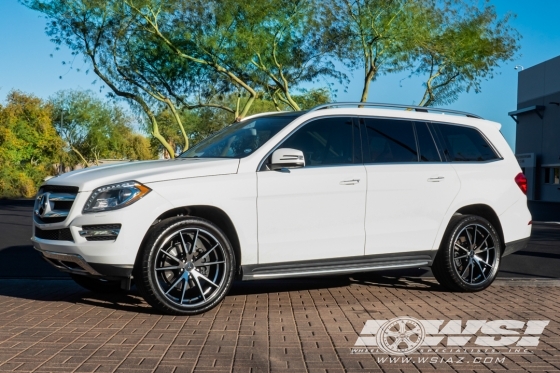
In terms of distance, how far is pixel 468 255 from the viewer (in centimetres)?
852

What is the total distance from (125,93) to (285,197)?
110ft

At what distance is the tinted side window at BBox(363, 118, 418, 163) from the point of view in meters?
8.04

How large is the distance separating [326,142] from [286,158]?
0.81 m

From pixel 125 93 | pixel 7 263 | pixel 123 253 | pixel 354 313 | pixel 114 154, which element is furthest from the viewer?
pixel 114 154

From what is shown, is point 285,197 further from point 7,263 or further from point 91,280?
point 7,263

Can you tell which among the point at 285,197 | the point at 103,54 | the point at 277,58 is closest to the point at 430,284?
the point at 285,197

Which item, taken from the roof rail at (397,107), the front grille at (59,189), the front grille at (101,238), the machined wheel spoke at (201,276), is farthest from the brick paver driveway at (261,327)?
the roof rail at (397,107)

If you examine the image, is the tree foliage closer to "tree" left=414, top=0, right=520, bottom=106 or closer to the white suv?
"tree" left=414, top=0, right=520, bottom=106

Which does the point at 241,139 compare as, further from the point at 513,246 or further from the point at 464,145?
the point at 513,246

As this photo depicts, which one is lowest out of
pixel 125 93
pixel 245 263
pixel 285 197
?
pixel 245 263

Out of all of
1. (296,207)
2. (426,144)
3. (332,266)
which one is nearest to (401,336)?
(332,266)

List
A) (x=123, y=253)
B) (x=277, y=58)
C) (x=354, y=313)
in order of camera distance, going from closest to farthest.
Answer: (x=123, y=253)
(x=354, y=313)
(x=277, y=58)

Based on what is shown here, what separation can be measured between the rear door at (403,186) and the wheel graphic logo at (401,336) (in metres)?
1.17

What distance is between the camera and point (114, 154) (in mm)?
93000
